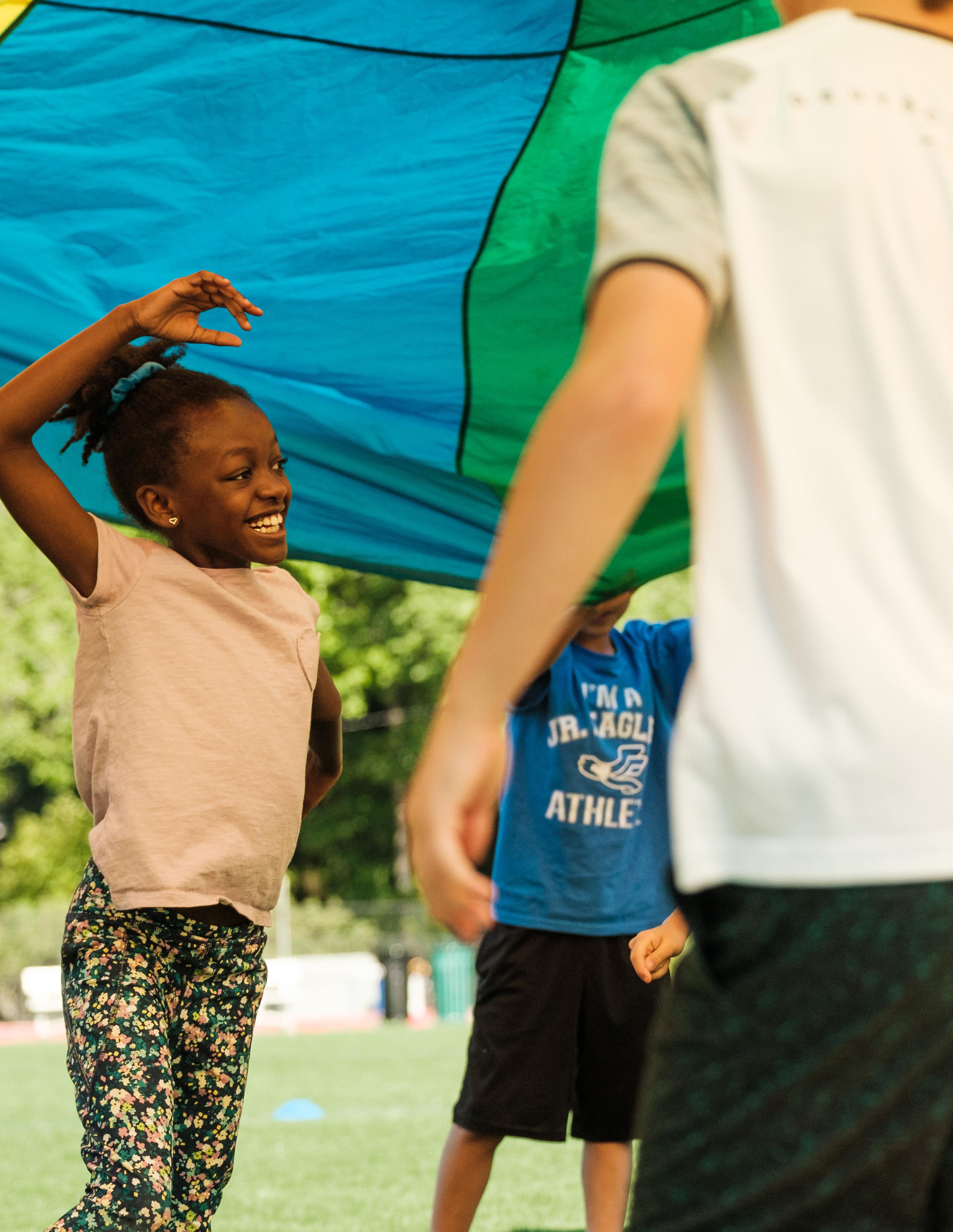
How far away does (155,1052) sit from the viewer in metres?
2.42

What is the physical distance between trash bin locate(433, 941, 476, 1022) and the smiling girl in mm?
17676

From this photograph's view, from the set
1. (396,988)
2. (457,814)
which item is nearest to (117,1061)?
(457,814)

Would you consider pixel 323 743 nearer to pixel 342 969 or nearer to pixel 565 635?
pixel 565 635

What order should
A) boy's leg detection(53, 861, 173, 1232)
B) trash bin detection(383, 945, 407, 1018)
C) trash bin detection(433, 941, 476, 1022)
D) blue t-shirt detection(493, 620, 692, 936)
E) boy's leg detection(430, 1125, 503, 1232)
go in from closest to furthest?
1. boy's leg detection(53, 861, 173, 1232)
2. boy's leg detection(430, 1125, 503, 1232)
3. blue t-shirt detection(493, 620, 692, 936)
4. trash bin detection(433, 941, 476, 1022)
5. trash bin detection(383, 945, 407, 1018)

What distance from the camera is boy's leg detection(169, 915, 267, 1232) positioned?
8.48 ft

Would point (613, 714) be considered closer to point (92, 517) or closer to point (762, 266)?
→ point (92, 517)

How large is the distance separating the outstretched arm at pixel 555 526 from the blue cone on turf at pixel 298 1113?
6.85 metres

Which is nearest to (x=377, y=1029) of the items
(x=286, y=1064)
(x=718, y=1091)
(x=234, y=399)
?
(x=286, y=1064)

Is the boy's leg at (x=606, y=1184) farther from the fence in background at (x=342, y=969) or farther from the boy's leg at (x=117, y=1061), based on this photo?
the fence in background at (x=342, y=969)

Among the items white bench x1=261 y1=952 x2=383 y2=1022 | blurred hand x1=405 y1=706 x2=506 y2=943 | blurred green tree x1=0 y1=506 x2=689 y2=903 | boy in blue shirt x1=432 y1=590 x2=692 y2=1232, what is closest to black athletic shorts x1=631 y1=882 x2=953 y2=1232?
blurred hand x1=405 y1=706 x2=506 y2=943

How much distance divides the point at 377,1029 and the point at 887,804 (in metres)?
16.2

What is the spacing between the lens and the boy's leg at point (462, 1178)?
10.8 ft

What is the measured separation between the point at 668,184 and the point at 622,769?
265 cm

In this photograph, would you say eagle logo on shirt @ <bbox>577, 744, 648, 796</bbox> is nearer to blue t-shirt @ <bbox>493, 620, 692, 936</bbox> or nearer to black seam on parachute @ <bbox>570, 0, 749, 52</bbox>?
blue t-shirt @ <bbox>493, 620, 692, 936</bbox>
